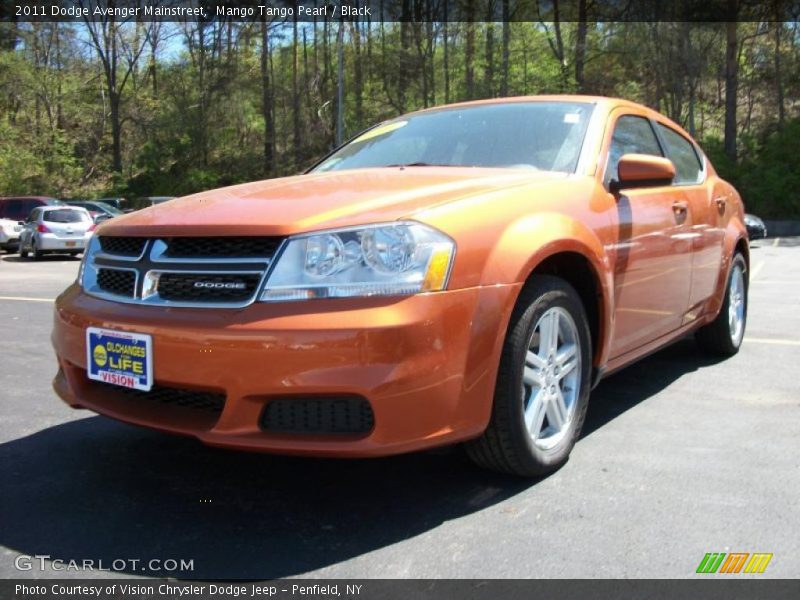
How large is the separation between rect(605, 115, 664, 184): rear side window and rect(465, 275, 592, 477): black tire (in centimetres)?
89

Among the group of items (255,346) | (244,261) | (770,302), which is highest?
(244,261)

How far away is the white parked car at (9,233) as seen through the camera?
2011 cm

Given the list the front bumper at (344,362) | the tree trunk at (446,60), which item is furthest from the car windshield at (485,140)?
the tree trunk at (446,60)

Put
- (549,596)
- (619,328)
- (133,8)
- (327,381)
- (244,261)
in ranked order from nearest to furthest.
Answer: (549,596) → (327,381) → (244,261) → (619,328) → (133,8)

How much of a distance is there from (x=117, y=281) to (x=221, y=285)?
0.59 metres

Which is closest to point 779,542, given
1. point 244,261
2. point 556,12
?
point 244,261

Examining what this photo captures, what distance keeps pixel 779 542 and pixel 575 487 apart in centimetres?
73

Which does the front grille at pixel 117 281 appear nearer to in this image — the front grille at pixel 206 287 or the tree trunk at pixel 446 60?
the front grille at pixel 206 287

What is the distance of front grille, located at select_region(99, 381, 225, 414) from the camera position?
263 cm

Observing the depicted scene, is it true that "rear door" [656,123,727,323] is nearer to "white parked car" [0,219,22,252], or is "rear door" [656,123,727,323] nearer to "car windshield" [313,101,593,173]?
"car windshield" [313,101,593,173]

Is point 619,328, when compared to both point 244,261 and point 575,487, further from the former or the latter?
point 244,261

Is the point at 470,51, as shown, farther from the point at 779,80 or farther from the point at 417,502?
the point at 417,502

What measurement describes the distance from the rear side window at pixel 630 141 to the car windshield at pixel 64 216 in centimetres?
1646

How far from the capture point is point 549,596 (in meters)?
2.14
